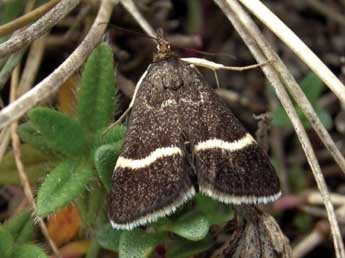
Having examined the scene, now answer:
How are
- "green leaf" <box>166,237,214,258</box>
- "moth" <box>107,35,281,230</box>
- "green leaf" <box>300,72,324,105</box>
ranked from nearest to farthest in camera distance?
"moth" <box>107,35,281,230</box>, "green leaf" <box>166,237,214,258</box>, "green leaf" <box>300,72,324,105</box>

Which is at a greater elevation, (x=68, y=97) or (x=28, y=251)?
(x=68, y=97)

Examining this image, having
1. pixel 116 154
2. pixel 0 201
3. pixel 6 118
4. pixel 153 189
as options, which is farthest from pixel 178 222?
pixel 0 201

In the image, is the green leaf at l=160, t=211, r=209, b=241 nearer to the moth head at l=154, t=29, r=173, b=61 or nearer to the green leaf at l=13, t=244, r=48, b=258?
the green leaf at l=13, t=244, r=48, b=258

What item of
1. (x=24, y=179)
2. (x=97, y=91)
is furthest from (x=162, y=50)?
(x=24, y=179)

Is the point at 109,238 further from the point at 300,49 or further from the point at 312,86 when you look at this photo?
the point at 312,86

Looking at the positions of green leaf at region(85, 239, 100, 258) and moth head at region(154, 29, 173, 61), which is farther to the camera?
moth head at region(154, 29, 173, 61)

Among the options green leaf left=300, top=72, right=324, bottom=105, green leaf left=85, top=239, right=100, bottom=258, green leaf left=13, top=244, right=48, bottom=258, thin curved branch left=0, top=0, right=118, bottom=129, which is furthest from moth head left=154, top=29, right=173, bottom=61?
green leaf left=13, top=244, right=48, bottom=258

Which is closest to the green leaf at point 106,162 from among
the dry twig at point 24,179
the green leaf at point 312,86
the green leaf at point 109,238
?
the green leaf at point 109,238

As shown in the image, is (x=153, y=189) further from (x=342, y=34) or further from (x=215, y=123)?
(x=342, y=34)
